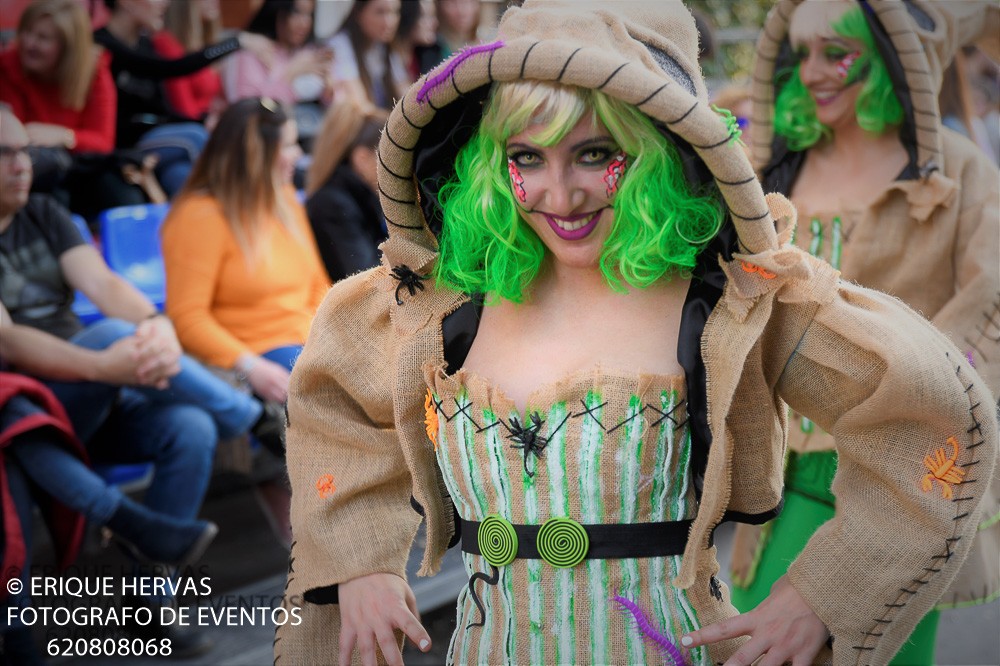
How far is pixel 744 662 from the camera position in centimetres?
167

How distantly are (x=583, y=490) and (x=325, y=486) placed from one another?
519 millimetres

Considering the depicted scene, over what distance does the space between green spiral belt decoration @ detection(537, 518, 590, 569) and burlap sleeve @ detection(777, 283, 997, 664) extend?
35 centimetres

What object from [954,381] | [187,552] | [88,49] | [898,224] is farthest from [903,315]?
[88,49]

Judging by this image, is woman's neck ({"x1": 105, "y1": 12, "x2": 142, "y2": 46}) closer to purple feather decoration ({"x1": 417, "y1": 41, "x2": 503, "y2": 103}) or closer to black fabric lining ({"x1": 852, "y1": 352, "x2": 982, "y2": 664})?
purple feather decoration ({"x1": 417, "y1": 41, "x2": 503, "y2": 103})

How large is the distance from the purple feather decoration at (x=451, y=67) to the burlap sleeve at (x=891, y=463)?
654 millimetres

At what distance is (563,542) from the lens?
1729 millimetres

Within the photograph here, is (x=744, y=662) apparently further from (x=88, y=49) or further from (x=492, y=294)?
(x=88, y=49)

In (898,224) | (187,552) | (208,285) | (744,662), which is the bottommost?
(187,552)

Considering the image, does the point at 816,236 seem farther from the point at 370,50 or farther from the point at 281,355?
the point at 370,50

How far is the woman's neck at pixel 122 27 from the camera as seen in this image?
208 inches

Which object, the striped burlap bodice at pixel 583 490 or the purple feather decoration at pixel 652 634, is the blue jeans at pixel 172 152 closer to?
the striped burlap bodice at pixel 583 490

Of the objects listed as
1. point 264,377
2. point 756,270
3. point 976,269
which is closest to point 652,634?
point 756,270

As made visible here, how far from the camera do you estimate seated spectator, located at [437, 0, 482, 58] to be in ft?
22.2

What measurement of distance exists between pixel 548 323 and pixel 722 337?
1.01 feet
